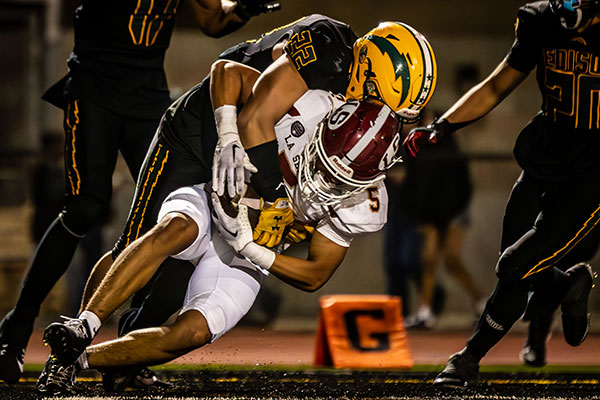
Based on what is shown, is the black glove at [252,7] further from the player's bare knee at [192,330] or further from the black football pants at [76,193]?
the player's bare knee at [192,330]

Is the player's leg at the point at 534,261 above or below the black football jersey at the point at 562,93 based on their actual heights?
below

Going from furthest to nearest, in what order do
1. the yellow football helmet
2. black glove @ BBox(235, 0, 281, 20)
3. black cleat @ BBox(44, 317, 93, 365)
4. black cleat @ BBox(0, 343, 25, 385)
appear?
black glove @ BBox(235, 0, 281, 20)
black cleat @ BBox(0, 343, 25, 385)
the yellow football helmet
black cleat @ BBox(44, 317, 93, 365)

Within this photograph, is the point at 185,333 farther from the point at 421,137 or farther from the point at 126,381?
the point at 421,137

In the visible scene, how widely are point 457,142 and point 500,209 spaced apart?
2.08ft

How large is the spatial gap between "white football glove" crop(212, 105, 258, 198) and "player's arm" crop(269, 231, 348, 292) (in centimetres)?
30

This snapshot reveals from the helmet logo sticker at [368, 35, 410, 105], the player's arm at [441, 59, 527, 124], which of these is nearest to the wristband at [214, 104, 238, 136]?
the helmet logo sticker at [368, 35, 410, 105]

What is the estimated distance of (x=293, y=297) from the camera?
7.43m

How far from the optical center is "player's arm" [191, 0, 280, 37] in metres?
4.21

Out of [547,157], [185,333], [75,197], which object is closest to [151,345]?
[185,333]

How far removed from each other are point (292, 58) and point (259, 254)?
2.34ft

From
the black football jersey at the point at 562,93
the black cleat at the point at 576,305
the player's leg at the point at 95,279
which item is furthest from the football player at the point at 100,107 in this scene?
the black cleat at the point at 576,305

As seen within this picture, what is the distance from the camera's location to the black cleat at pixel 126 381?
3676mm

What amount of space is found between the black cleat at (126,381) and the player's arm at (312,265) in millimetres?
701

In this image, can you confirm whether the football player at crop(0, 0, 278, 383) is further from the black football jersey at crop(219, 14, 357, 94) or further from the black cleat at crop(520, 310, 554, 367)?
the black cleat at crop(520, 310, 554, 367)
